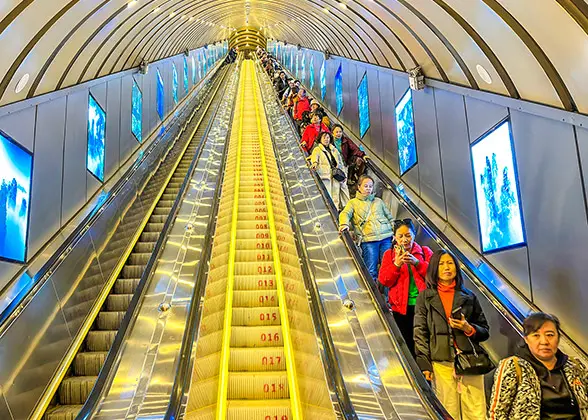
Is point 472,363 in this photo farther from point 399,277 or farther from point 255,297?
point 255,297

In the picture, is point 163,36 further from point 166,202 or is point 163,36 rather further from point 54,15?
point 54,15

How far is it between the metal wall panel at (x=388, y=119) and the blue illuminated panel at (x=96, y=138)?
5.25 m

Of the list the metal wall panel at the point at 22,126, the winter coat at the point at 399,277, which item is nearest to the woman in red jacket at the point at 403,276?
the winter coat at the point at 399,277

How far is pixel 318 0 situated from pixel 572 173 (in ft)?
28.2

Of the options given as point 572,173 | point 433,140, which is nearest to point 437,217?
point 433,140

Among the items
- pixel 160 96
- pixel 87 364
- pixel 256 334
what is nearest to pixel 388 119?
pixel 256 334

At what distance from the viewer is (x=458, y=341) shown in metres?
3.26

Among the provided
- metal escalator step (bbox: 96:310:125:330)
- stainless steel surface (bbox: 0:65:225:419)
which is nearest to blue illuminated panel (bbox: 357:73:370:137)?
stainless steel surface (bbox: 0:65:225:419)

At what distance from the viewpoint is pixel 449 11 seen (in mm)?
5809

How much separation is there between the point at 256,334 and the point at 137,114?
870 centimetres

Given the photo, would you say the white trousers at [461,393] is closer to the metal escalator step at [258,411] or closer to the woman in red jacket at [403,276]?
the woman in red jacket at [403,276]

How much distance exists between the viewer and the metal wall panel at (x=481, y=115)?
208 inches

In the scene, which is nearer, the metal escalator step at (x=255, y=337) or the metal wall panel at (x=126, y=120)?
the metal escalator step at (x=255, y=337)

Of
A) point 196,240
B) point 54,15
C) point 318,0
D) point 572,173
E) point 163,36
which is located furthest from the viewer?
point 163,36
